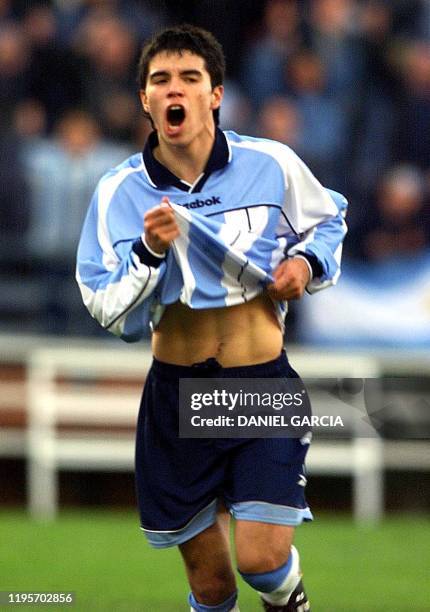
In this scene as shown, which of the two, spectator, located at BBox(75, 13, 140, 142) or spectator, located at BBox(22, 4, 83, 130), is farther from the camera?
spectator, located at BBox(22, 4, 83, 130)

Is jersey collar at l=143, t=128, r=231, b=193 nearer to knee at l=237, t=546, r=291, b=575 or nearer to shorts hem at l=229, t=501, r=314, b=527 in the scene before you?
shorts hem at l=229, t=501, r=314, b=527

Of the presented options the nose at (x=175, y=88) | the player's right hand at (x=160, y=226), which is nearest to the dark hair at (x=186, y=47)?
the nose at (x=175, y=88)

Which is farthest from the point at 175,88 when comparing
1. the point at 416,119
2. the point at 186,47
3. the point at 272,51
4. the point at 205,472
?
the point at 272,51

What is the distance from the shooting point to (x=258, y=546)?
5895 mm

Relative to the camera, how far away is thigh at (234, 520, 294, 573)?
5.88 meters

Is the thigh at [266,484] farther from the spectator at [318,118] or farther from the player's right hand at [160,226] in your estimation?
the spectator at [318,118]

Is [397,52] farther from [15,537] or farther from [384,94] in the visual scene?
[15,537]

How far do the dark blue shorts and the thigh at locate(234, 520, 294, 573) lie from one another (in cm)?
3

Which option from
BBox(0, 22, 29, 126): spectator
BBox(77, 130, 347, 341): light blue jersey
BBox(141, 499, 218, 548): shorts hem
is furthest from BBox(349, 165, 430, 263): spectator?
BBox(141, 499, 218, 548): shorts hem

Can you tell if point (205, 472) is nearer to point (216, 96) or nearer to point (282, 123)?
point (216, 96)

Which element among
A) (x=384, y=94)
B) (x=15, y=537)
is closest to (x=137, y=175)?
(x=15, y=537)

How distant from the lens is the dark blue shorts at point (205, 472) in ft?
19.5

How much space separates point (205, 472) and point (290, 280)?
0.79 meters

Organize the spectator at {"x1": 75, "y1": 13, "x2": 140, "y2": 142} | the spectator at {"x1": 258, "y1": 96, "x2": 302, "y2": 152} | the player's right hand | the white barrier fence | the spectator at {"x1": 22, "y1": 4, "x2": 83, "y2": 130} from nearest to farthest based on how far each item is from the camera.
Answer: the player's right hand → the white barrier fence → the spectator at {"x1": 258, "y1": 96, "x2": 302, "y2": 152} → the spectator at {"x1": 75, "y1": 13, "x2": 140, "y2": 142} → the spectator at {"x1": 22, "y1": 4, "x2": 83, "y2": 130}
